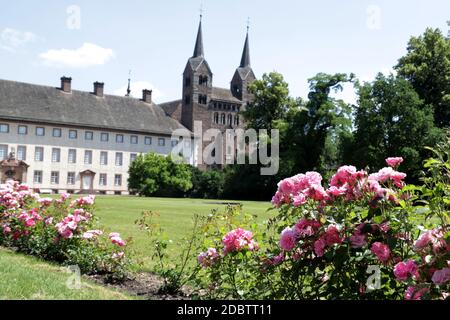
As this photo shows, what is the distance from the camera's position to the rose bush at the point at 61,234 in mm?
7934

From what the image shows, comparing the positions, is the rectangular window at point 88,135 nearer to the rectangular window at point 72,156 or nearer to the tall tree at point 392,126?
the rectangular window at point 72,156

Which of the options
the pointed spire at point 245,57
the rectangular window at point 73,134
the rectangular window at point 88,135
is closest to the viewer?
the rectangular window at point 73,134

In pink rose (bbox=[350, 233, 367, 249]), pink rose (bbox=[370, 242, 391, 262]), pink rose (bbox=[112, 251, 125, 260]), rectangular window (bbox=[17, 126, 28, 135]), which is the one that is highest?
rectangular window (bbox=[17, 126, 28, 135])

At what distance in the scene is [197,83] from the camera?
8881 centimetres

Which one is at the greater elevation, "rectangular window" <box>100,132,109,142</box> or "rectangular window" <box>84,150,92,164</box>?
"rectangular window" <box>100,132,109,142</box>

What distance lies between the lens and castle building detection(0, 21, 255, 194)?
62.9m

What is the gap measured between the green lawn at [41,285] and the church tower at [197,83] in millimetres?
79173

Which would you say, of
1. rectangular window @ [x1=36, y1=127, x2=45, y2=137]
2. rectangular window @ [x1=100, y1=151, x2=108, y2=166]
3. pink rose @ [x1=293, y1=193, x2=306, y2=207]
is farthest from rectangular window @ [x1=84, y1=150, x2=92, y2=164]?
pink rose @ [x1=293, y1=193, x2=306, y2=207]

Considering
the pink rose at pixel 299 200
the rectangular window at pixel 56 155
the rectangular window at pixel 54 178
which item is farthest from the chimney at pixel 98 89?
the pink rose at pixel 299 200

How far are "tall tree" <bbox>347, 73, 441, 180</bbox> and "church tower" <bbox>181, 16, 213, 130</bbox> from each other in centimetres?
4597

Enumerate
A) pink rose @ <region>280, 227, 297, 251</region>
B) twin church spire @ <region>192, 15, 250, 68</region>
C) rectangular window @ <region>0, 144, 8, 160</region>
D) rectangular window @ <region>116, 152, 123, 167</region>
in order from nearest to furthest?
pink rose @ <region>280, 227, 297, 251</region> → rectangular window @ <region>0, 144, 8, 160</region> → rectangular window @ <region>116, 152, 123, 167</region> → twin church spire @ <region>192, 15, 250, 68</region>

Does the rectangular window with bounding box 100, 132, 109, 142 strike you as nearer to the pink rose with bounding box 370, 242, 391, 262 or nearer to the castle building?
the castle building

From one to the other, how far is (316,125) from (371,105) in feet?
22.8
